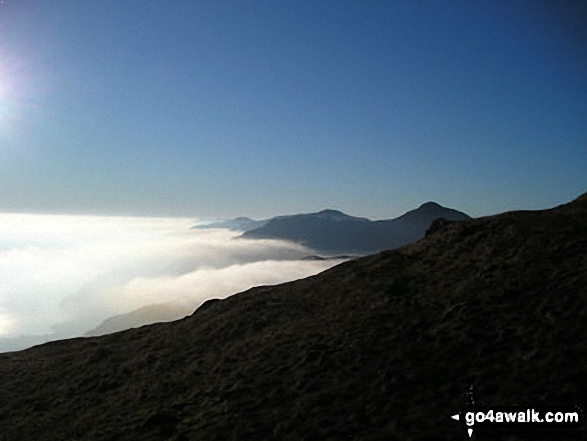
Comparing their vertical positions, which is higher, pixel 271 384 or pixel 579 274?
pixel 579 274

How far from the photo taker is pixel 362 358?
2003cm

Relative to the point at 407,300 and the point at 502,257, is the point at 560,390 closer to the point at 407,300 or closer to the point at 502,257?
the point at 407,300

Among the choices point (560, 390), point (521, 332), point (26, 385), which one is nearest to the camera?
point (560, 390)

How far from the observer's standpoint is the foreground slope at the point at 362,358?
599 inches

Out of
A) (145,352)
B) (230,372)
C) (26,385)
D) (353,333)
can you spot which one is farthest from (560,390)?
(26,385)

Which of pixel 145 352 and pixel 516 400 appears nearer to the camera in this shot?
pixel 516 400

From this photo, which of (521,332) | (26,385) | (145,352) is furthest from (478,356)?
(26,385)

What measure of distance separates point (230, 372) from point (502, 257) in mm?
20063

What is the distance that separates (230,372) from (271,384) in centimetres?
408

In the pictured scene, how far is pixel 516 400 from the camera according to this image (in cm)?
1355

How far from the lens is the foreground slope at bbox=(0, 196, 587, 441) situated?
599 inches

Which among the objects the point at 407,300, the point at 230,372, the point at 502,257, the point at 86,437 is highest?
the point at 502,257

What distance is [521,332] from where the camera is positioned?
1766cm

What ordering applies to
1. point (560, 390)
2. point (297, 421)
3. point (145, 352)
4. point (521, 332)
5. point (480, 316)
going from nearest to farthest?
point (560, 390) → point (297, 421) → point (521, 332) → point (480, 316) → point (145, 352)
